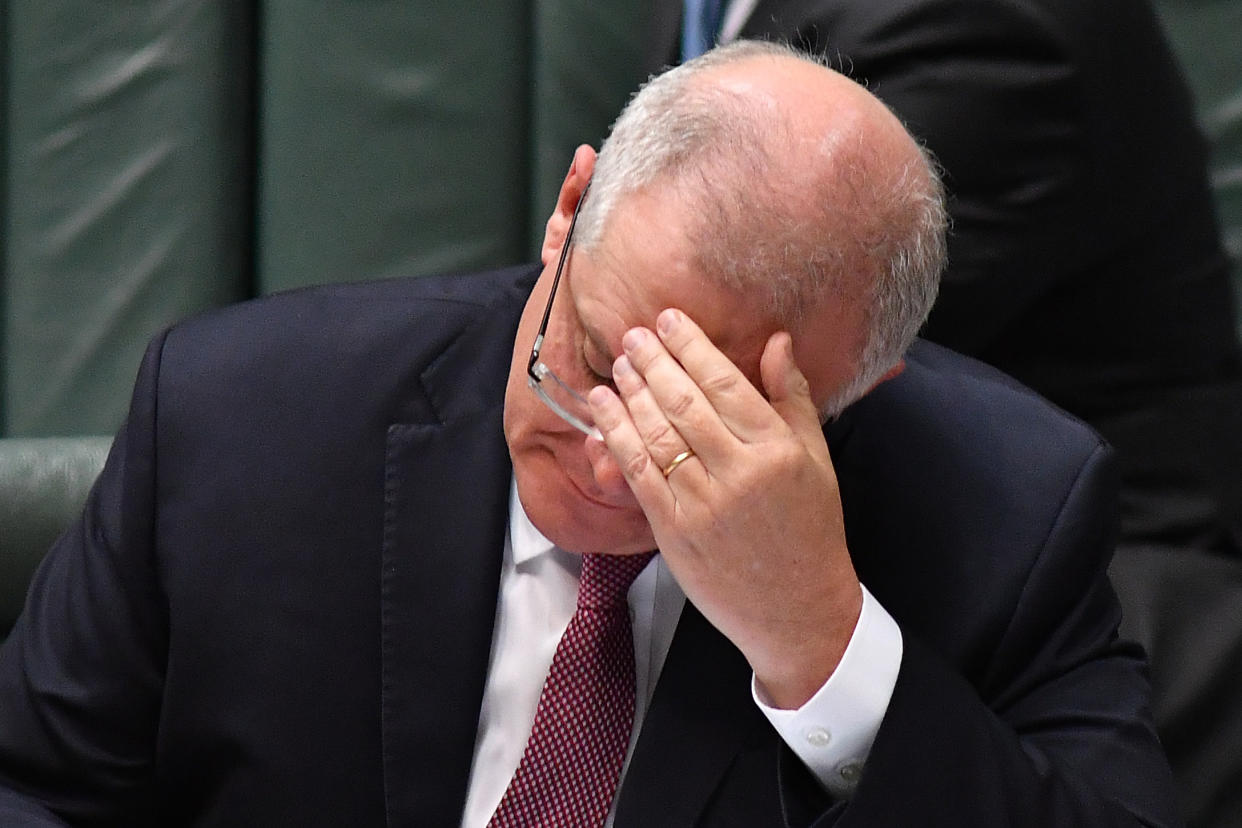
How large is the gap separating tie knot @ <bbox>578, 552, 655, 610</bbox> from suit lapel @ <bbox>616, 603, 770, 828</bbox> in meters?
0.05

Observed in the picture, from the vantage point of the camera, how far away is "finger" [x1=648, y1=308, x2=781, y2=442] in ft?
3.08

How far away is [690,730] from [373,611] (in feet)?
0.85

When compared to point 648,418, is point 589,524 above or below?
below

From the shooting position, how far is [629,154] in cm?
103

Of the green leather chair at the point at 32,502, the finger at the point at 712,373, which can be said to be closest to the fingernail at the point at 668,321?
the finger at the point at 712,373

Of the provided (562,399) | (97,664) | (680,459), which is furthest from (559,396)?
(97,664)

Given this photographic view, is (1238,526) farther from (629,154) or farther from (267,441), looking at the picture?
(267,441)

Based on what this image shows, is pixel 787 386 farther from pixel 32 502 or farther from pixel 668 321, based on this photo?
pixel 32 502

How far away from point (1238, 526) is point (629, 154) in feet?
3.19

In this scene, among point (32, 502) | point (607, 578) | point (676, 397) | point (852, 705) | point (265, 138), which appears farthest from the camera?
point (265, 138)

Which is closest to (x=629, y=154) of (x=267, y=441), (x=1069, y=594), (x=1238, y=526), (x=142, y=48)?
(x=267, y=441)

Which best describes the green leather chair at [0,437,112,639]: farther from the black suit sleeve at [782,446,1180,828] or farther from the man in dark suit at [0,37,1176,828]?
the black suit sleeve at [782,446,1180,828]

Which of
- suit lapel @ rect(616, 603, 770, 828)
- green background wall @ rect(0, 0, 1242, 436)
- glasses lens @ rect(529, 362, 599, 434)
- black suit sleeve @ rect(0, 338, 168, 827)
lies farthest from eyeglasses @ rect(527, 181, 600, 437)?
green background wall @ rect(0, 0, 1242, 436)

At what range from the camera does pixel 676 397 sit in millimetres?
936
